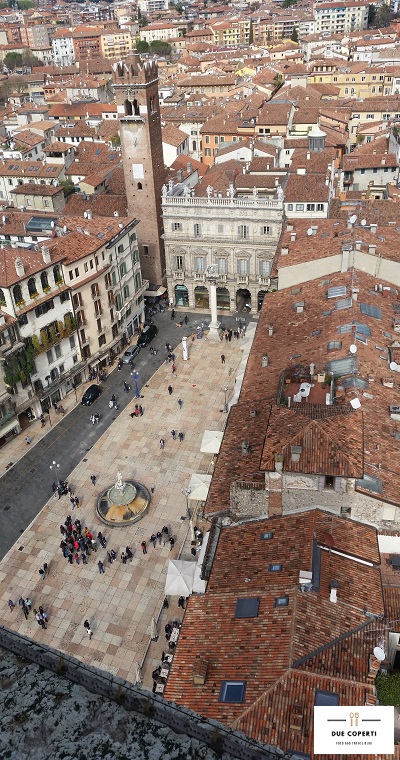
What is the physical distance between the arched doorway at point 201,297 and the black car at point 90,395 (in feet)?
74.5

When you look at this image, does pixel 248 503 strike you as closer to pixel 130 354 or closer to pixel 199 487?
pixel 199 487

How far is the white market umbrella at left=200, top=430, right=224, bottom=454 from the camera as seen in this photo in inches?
1827

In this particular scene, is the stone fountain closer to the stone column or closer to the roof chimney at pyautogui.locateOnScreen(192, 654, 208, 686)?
the roof chimney at pyautogui.locateOnScreen(192, 654, 208, 686)

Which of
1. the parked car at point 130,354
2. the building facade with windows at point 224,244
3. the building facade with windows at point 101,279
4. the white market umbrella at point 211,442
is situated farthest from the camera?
the building facade with windows at point 224,244

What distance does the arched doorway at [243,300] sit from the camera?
247 feet

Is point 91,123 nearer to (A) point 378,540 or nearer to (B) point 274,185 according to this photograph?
(B) point 274,185

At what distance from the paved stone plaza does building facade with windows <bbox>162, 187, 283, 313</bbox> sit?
54.2ft

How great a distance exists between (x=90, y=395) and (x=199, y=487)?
20.1 metres

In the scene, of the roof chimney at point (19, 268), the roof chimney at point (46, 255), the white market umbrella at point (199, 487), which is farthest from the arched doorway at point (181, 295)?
the white market umbrella at point (199, 487)

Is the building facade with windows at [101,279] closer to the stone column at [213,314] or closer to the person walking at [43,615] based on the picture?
the stone column at [213,314]

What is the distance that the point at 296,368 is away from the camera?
37844 mm

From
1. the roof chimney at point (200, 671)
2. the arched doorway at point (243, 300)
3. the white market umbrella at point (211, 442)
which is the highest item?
the roof chimney at point (200, 671)

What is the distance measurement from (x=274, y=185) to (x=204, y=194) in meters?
8.58

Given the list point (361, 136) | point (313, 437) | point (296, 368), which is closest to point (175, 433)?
point (296, 368)
